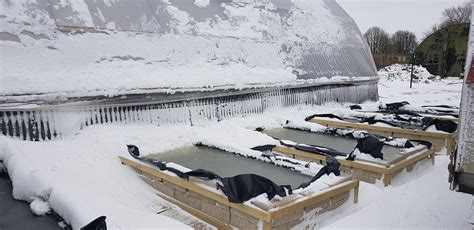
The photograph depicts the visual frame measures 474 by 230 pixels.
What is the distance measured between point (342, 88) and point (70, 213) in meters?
7.78

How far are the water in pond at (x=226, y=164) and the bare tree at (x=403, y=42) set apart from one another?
1600 inches

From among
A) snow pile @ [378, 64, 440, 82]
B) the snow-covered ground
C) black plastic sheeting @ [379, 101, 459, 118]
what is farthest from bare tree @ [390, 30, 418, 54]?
the snow-covered ground

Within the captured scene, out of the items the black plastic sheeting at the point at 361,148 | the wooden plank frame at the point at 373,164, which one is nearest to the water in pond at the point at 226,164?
the black plastic sheeting at the point at 361,148

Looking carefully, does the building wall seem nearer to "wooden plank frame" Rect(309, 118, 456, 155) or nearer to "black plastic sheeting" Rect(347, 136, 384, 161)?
"black plastic sheeting" Rect(347, 136, 384, 161)

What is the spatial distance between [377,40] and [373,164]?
146ft

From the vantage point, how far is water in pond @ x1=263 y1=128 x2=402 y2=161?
5316 mm

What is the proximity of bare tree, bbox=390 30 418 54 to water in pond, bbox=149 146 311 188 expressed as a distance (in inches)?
1600

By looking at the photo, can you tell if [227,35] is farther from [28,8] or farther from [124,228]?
[124,228]

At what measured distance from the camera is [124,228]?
283cm

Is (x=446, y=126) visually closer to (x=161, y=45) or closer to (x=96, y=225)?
(x=161, y=45)

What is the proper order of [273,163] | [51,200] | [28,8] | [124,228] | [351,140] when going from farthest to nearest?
[351,140] < [28,8] < [273,163] < [51,200] < [124,228]

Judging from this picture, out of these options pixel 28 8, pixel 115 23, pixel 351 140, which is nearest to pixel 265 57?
pixel 351 140

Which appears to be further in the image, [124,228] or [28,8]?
[28,8]

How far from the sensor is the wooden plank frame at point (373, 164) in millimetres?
4316
